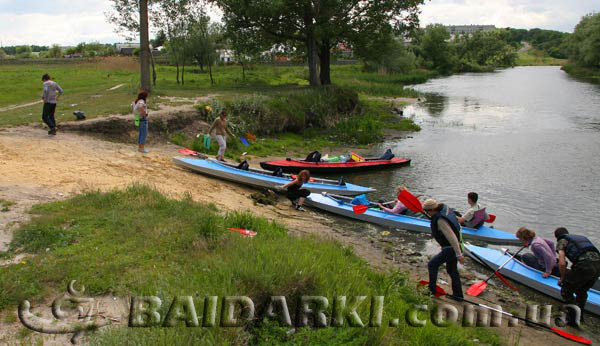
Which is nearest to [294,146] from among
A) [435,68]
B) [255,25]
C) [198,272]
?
[255,25]

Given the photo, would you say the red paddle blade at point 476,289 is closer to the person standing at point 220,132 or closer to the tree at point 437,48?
the person standing at point 220,132

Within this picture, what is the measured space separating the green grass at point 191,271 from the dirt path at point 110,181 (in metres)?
0.91

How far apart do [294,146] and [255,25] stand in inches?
431

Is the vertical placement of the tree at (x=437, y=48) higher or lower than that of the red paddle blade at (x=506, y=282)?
higher

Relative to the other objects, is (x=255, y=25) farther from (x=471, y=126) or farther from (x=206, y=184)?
Result: (x=206, y=184)

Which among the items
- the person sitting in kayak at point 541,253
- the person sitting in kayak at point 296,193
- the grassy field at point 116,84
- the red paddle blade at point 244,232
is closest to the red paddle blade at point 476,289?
the person sitting in kayak at point 541,253

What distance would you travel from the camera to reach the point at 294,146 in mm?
21719

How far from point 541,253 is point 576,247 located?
134 centimetres

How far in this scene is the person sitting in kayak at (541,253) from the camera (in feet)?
30.2

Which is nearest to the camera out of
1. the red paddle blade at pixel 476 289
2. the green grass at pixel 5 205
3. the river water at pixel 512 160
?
the green grass at pixel 5 205

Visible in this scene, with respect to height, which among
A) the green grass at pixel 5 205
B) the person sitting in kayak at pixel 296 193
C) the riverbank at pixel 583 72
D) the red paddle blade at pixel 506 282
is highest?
the riverbank at pixel 583 72

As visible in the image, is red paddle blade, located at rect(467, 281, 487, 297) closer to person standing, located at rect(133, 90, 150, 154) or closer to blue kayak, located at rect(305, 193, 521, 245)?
blue kayak, located at rect(305, 193, 521, 245)

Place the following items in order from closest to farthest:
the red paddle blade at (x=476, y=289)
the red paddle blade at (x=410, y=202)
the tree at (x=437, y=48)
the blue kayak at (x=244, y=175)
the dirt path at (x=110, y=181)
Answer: the red paddle blade at (x=476, y=289) → the dirt path at (x=110, y=181) → the red paddle blade at (x=410, y=202) → the blue kayak at (x=244, y=175) → the tree at (x=437, y=48)

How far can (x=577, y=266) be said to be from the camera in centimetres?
809
